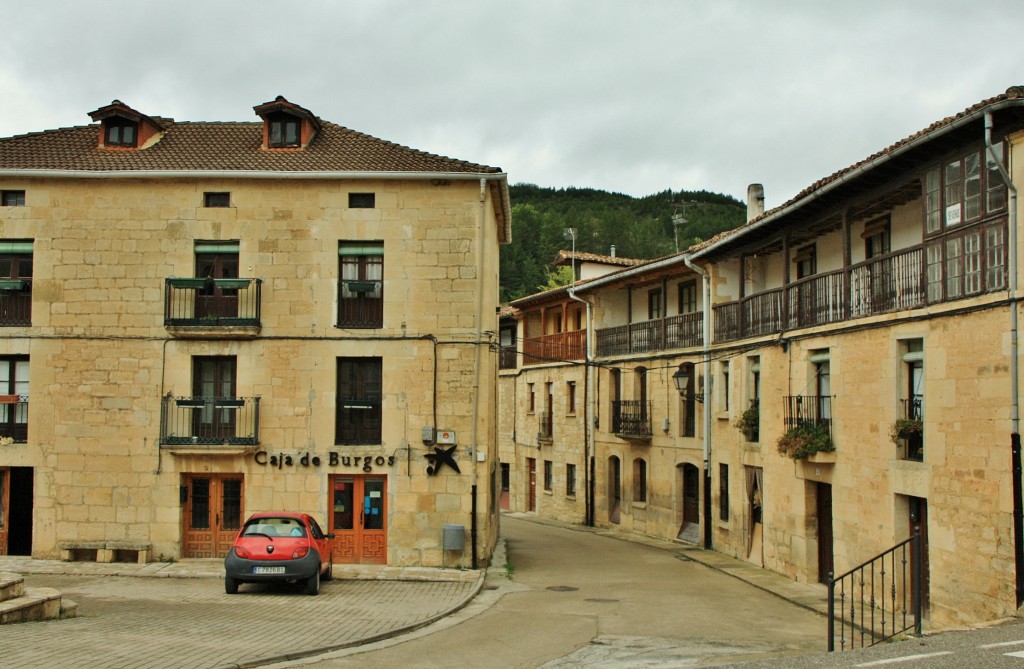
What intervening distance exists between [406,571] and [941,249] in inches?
458

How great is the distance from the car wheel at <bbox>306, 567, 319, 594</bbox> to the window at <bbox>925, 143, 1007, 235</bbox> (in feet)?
37.6

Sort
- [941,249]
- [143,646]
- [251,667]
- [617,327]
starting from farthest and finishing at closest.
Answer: [617,327]
[941,249]
[143,646]
[251,667]

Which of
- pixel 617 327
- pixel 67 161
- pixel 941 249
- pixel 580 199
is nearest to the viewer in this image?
pixel 941 249

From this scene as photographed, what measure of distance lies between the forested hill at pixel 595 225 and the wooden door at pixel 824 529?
1919 inches

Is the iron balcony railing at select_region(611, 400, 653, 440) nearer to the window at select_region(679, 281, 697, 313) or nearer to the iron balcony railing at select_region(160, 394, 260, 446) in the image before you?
the window at select_region(679, 281, 697, 313)

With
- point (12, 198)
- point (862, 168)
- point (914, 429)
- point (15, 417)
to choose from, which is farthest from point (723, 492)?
point (12, 198)

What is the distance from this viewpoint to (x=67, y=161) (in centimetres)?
2156

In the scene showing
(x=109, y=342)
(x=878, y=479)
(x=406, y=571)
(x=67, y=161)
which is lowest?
(x=406, y=571)

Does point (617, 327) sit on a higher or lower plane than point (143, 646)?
higher

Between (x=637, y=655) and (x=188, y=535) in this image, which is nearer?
(x=637, y=655)

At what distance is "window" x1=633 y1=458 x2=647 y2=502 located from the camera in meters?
31.6

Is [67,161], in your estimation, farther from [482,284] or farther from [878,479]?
[878,479]

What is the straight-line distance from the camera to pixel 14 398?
69.1 ft

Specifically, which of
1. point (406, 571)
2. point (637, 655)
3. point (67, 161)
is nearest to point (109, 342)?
point (67, 161)
